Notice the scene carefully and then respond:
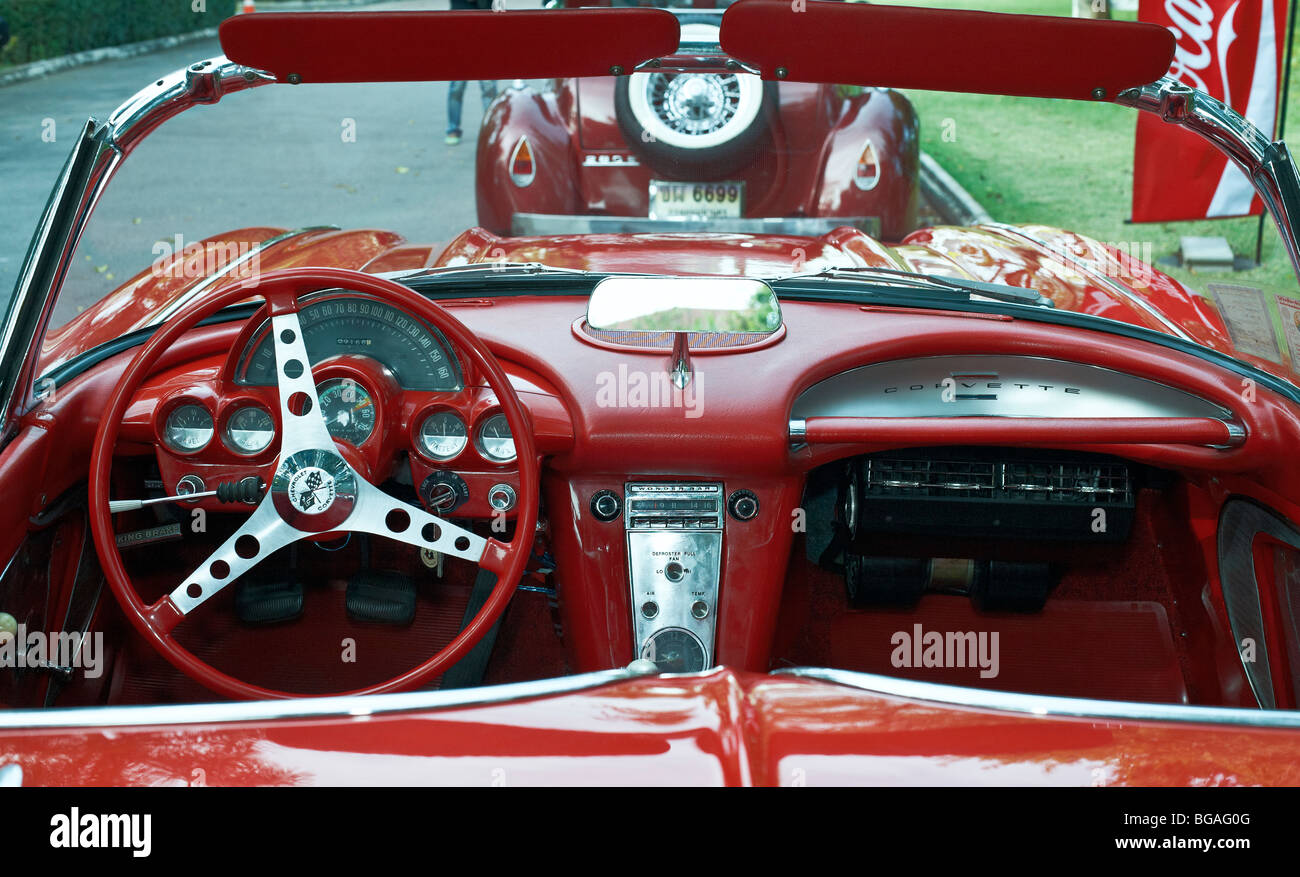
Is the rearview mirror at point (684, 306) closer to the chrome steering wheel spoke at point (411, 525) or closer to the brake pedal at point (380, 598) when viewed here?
the chrome steering wheel spoke at point (411, 525)

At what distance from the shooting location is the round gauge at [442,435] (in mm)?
2053

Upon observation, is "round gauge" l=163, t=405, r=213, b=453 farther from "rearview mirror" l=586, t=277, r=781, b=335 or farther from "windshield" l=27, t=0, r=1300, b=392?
"rearview mirror" l=586, t=277, r=781, b=335

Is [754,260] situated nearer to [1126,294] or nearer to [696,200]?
[1126,294]

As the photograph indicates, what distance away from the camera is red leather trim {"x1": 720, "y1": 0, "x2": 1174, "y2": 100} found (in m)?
1.59

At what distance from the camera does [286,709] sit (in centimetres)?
125

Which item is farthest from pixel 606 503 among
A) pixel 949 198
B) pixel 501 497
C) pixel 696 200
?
pixel 949 198

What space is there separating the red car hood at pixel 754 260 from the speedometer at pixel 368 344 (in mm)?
452

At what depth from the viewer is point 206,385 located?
6.75 ft

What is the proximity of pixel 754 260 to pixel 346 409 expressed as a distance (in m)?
1.20

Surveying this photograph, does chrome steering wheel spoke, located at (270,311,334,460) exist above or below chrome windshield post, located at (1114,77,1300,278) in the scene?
below

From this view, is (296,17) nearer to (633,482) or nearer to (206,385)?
(206,385)

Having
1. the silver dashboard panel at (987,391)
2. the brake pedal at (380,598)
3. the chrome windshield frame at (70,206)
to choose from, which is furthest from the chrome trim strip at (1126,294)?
the chrome windshield frame at (70,206)

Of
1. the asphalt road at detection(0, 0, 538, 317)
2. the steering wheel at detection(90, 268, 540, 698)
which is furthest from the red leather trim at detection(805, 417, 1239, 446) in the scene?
the asphalt road at detection(0, 0, 538, 317)
